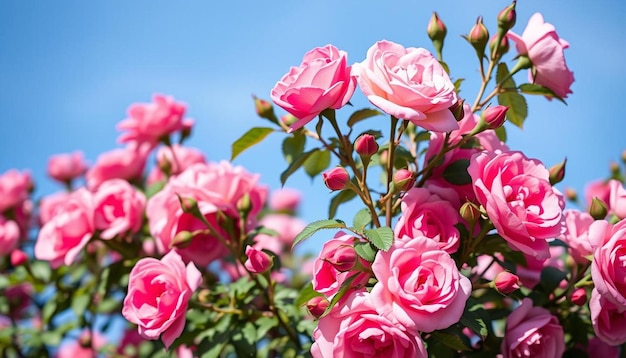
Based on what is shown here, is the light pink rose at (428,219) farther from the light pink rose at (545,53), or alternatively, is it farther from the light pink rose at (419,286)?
the light pink rose at (545,53)

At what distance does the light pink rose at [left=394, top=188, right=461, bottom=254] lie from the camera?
1.18m

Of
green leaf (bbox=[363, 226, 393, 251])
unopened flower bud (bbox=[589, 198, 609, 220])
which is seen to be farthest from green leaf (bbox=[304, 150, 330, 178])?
unopened flower bud (bbox=[589, 198, 609, 220])

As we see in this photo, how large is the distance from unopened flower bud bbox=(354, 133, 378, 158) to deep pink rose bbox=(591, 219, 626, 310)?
1.43 ft

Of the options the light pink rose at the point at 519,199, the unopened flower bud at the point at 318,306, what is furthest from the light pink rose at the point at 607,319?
the unopened flower bud at the point at 318,306

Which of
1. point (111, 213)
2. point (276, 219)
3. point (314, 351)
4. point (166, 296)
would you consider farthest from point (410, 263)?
point (276, 219)

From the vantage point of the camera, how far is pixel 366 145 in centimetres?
117

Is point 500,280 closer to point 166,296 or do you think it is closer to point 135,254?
point 166,296

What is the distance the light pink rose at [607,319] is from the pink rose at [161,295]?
2.52ft

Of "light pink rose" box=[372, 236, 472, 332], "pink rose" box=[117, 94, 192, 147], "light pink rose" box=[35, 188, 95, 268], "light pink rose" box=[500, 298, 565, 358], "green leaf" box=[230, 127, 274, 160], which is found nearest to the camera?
"light pink rose" box=[372, 236, 472, 332]

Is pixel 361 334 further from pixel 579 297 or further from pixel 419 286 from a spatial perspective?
pixel 579 297

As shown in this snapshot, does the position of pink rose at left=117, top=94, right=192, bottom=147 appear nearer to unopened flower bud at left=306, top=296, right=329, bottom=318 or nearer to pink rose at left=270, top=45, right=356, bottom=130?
pink rose at left=270, top=45, right=356, bottom=130

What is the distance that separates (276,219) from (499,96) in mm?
2035

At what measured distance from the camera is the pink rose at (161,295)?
4.37 ft

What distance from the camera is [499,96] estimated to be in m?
1.49
